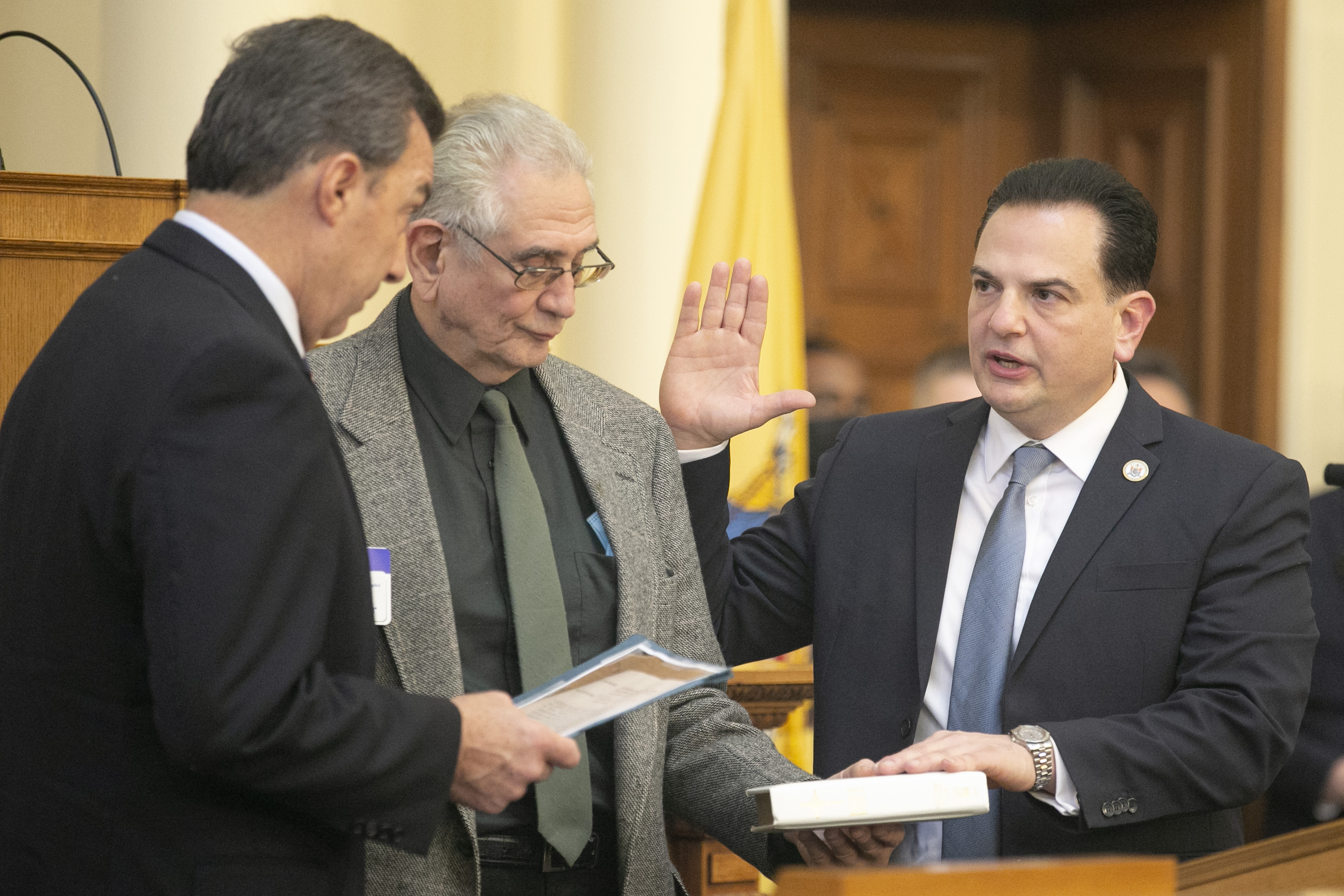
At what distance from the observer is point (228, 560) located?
4.68ft

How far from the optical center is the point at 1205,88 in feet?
21.3

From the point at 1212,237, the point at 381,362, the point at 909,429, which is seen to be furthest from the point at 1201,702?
the point at 1212,237

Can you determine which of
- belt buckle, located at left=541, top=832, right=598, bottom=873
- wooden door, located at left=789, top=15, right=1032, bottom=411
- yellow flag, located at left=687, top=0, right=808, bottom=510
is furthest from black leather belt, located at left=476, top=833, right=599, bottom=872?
wooden door, located at left=789, top=15, right=1032, bottom=411

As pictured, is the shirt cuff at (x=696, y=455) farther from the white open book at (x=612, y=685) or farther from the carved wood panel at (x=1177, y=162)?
the carved wood panel at (x=1177, y=162)

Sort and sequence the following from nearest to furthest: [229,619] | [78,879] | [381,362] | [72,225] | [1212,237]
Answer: [229,619] < [78,879] < [381,362] < [72,225] < [1212,237]

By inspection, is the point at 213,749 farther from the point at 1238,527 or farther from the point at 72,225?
the point at 1238,527

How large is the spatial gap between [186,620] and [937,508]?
1.44m

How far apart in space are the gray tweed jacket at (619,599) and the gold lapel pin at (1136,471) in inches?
28.7

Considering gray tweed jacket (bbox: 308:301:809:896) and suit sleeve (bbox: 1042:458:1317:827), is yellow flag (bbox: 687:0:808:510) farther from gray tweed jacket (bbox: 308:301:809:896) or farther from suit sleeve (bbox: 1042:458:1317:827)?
suit sleeve (bbox: 1042:458:1317:827)

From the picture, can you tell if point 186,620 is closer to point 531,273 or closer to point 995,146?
point 531,273

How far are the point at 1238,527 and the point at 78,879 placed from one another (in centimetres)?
176

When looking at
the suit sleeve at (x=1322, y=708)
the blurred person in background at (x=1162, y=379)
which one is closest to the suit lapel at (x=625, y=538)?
the suit sleeve at (x=1322, y=708)

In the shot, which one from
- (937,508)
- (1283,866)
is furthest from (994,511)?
(1283,866)

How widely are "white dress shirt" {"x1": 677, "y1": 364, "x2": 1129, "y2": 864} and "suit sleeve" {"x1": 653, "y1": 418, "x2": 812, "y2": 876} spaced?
22 centimetres
